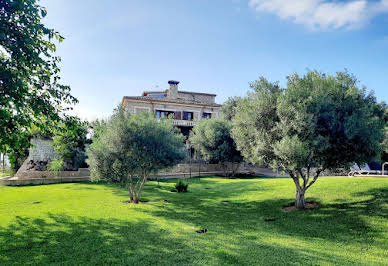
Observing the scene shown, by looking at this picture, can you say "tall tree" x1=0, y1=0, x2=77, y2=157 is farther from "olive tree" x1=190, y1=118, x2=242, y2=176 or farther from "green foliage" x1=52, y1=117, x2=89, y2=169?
"olive tree" x1=190, y1=118, x2=242, y2=176

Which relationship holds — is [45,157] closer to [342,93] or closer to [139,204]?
[139,204]

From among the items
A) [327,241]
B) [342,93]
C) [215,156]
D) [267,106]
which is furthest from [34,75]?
[215,156]

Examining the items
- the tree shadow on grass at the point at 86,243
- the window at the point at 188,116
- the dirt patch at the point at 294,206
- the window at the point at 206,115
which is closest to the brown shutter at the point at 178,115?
the window at the point at 188,116

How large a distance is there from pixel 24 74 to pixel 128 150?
22.2 ft

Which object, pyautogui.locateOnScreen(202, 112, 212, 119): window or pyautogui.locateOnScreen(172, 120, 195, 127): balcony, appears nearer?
pyautogui.locateOnScreen(172, 120, 195, 127): balcony

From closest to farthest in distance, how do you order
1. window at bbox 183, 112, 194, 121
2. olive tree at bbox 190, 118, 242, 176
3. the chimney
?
olive tree at bbox 190, 118, 242, 176 → window at bbox 183, 112, 194, 121 → the chimney

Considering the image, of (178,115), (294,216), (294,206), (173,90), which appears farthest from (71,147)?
(294,216)

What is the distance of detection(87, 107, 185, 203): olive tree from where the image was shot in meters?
14.4

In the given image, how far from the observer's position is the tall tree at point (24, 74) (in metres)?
7.94

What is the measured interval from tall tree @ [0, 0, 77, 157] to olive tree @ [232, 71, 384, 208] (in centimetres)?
878

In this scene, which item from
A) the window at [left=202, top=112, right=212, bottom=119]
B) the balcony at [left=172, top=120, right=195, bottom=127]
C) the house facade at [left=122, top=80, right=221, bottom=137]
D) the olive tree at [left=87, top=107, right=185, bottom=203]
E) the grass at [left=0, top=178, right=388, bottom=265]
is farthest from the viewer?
the window at [left=202, top=112, right=212, bottom=119]

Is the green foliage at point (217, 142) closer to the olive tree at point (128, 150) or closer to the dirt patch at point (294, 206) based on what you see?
the olive tree at point (128, 150)

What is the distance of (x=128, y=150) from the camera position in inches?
577

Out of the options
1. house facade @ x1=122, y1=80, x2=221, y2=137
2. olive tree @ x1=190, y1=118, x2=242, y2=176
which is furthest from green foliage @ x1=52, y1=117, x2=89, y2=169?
olive tree @ x1=190, y1=118, x2=242, y2=176
